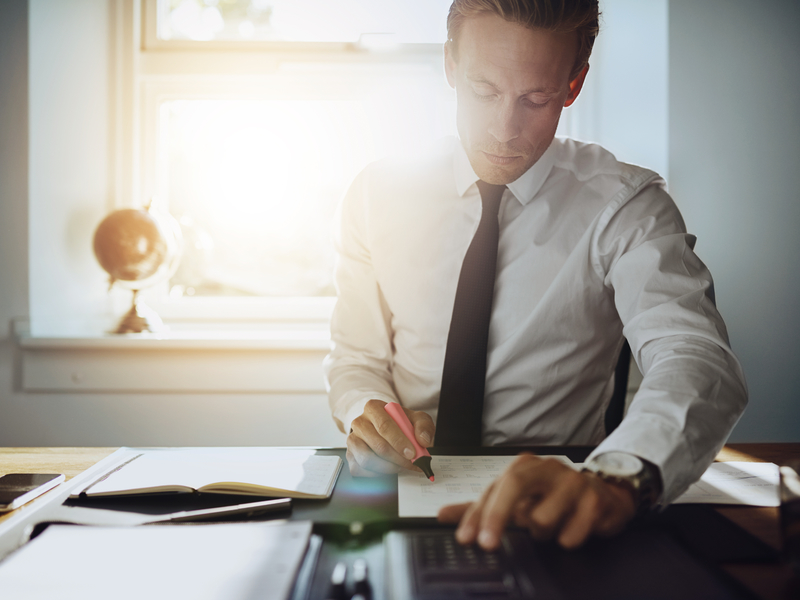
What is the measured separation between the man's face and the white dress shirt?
0.27ft

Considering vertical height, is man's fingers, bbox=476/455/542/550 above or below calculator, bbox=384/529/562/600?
above

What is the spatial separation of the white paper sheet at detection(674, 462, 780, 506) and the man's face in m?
0.62

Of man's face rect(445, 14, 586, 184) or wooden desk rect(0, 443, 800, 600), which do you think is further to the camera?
man's face rect(445, 14, 586, 184)

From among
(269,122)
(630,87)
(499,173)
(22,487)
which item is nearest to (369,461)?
(22,487)

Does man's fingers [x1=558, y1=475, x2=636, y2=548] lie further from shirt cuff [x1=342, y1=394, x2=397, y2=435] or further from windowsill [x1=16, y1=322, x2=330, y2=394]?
windowsill [x1=16, y1=322, x2=330, y2=394]

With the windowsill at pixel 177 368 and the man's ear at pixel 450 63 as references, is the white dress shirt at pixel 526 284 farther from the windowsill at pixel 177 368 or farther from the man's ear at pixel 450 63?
the windowsill at pixel 177 368

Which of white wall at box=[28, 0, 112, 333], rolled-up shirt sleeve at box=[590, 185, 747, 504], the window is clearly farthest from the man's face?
white wall at box=[28, 0, 112, 333]

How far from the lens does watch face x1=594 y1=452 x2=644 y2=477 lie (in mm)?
568

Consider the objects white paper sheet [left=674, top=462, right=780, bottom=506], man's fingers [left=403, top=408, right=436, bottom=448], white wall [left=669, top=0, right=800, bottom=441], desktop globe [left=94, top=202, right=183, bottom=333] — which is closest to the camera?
white paper sheet [left=674, top=462, right=780, bottom=506]

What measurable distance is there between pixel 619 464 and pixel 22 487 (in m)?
0.72

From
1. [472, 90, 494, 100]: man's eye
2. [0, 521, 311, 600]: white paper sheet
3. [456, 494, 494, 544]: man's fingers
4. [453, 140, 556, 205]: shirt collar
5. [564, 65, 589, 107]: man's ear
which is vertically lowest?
[0, 521, 311, 600]: white paper sheet

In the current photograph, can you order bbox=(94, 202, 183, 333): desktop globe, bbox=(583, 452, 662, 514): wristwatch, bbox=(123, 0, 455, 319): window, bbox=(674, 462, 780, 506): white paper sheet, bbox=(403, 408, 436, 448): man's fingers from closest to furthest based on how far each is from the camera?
bbox=(583, 452, 662, 514): wristwatch < bbox=(674, 462, 780, 506): white paper sheet < bbox=(403, 408, 436, 448): man's fingers < bbox=(94, 202, 183, 333): desktop globe < bbox=(123, 0, 455, 319): window

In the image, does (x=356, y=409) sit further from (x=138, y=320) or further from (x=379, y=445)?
(x=138, y=320)

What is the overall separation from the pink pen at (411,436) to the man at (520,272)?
0.05 ft
